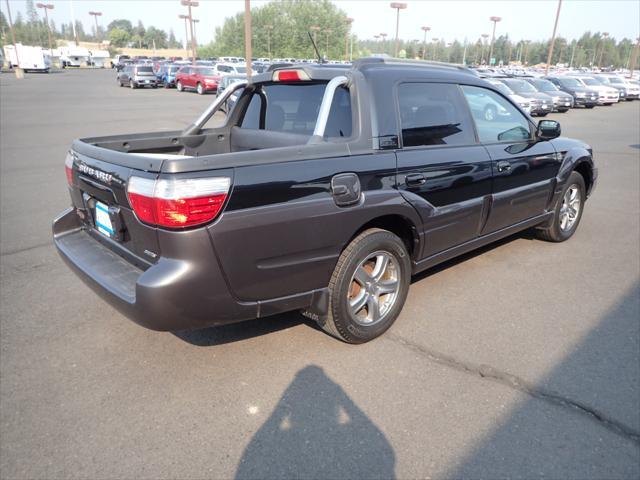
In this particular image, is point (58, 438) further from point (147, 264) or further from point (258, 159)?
point (258, 159)

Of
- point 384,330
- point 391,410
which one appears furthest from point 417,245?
point 391,410

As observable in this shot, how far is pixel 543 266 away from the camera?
4.82m

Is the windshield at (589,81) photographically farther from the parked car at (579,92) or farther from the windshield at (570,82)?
the parked car at (579,92)

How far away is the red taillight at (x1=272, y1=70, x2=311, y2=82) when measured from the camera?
3525mm

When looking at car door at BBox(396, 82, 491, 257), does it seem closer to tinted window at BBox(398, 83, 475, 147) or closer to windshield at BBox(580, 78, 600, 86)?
tinted window at BBox(398, 83, 475, 147)

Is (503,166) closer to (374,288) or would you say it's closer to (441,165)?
(441,165)

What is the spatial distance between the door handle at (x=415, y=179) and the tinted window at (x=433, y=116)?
0.74 ft

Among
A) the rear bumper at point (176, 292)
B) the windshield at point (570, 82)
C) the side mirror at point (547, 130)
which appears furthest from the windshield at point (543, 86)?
the rear bumper at point (176, 292)

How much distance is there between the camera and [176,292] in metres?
2.51

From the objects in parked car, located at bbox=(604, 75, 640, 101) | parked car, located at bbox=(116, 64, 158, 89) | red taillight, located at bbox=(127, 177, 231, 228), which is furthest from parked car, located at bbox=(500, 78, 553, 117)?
parked car, located at bbox=(116, 64, 158, 89)

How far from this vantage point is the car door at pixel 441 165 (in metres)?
3.43

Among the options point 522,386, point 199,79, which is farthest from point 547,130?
point 199,79

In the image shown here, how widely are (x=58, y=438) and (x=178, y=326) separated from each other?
0.82 metres

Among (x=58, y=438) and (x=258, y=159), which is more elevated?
(x=258, y=159)
